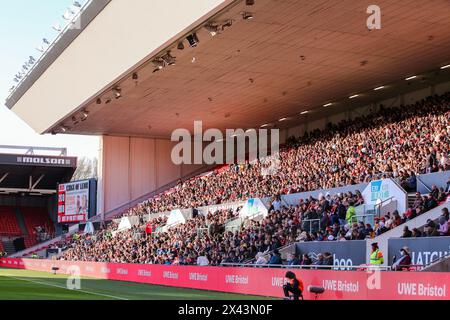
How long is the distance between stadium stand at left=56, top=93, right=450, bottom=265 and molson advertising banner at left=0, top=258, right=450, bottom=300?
6.56ft

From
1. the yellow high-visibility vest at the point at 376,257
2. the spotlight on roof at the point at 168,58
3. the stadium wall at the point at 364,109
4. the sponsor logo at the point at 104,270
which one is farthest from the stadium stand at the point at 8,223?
the yellow high-visibility vest at the point at 376,257

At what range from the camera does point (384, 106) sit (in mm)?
42062

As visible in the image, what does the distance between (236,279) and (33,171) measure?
47459mm

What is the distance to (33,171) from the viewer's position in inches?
2741

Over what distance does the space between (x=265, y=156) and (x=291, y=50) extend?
17.9 metres

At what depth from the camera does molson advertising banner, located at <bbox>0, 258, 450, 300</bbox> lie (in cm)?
1689

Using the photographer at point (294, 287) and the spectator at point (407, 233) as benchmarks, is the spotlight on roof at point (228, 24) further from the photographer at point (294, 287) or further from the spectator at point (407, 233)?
the photographer at point (294, 287)

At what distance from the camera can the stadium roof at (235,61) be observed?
2748 cm

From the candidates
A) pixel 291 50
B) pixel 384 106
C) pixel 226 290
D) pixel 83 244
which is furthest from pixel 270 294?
pixel 83 244

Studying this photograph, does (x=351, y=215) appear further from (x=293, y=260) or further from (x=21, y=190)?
(x=21, y=190)

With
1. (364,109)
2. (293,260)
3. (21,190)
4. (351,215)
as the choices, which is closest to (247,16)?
(351,215)

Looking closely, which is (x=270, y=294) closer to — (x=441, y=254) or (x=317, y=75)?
(x=441, y=254)

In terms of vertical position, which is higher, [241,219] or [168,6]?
[168,6]
